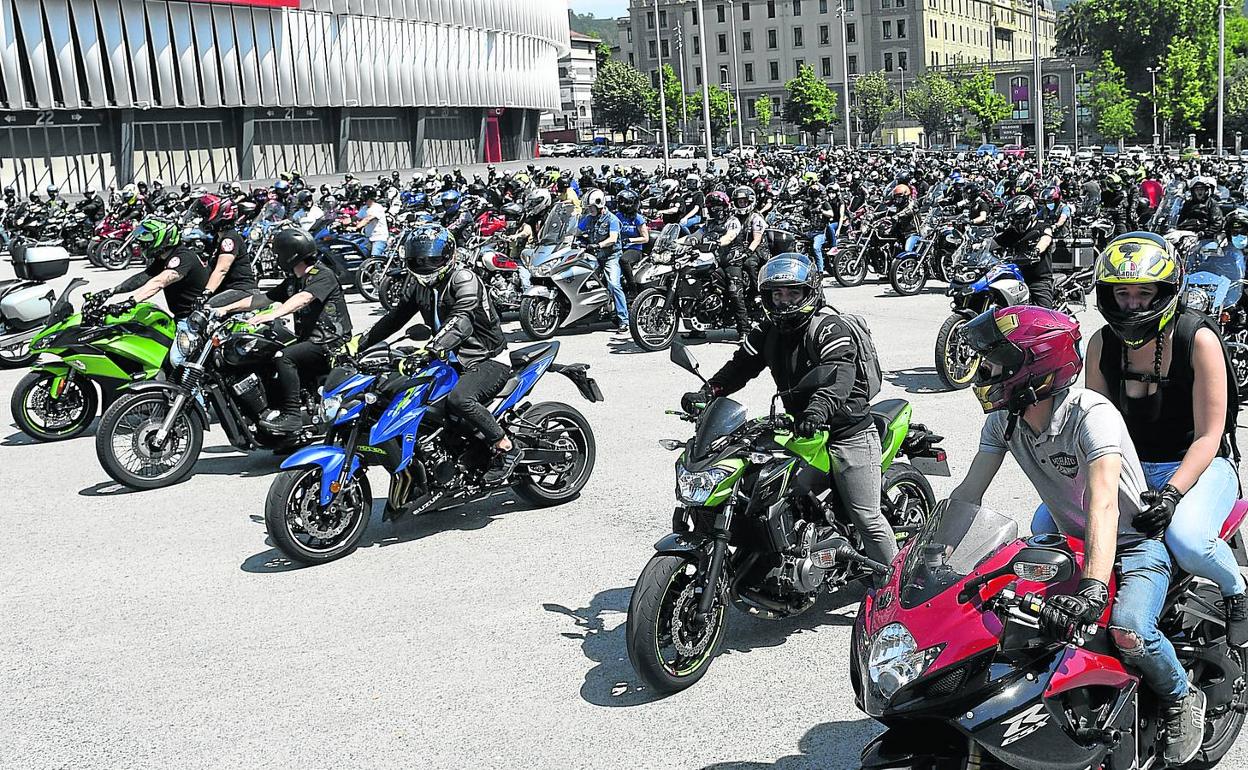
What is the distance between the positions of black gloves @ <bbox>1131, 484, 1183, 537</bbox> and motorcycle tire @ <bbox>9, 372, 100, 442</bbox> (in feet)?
28.8

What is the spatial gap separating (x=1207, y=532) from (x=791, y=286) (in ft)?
6.95

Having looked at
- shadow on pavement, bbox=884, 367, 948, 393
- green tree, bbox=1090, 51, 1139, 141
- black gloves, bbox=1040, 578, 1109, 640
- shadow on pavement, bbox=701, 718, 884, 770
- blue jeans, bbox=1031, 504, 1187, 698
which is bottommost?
shadow on pavement, bbox=884, 367, 948, 393

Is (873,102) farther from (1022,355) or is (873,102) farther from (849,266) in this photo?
(1022,355)

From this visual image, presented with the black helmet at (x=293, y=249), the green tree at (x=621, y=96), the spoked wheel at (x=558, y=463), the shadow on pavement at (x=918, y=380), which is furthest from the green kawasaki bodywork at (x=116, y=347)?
the green tree at (x=621, y=96)

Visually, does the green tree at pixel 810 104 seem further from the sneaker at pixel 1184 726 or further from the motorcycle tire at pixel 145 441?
the sneaker at pixel 1184 726

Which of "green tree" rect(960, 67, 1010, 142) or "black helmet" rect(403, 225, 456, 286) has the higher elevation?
"green tree" rect(960, 67, 1010, 142)

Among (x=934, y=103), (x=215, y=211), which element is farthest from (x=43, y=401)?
(x=934, y=103)

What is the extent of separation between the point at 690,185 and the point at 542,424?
2658cm

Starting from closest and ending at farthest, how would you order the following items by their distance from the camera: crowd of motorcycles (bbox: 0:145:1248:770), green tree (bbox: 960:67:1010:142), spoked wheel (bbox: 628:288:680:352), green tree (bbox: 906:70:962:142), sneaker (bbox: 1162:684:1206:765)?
1. crowd of motorcycles (bbox: 0:145:1248:770)
2. sneaker (bbox: 1162:684:1206:765)
3. spoked wheel (bbox: 628:288:680:352)
4. green tree (bbox: 960:67:1010:142)
5. green tree (bbox: 906:70:962:142)

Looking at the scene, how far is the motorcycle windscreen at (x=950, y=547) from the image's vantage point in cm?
323

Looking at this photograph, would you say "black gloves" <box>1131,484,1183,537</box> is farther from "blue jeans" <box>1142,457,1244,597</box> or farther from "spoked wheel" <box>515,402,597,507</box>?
"spoked wheel" <box>515,402,597,507</box>

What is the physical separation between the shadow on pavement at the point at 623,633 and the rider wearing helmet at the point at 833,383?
1.66 ft

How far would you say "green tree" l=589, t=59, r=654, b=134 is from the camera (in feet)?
369

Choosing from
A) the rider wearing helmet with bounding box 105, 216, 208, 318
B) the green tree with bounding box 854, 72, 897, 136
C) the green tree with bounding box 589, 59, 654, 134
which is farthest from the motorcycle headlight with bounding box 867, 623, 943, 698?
the green tree with bounding box 589, 59, 654, 134
